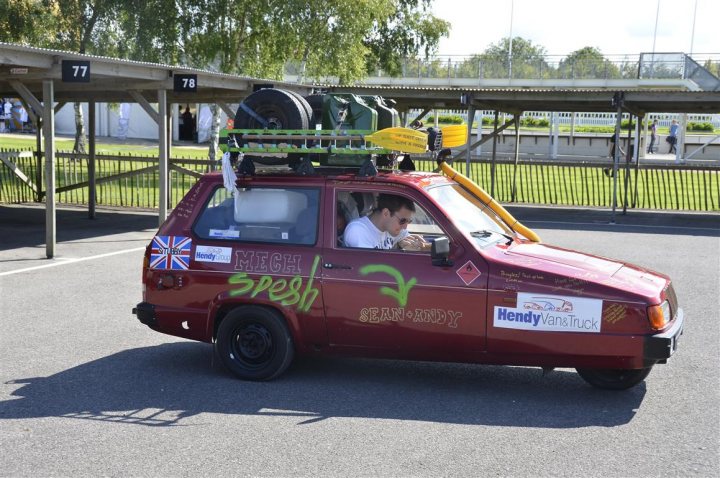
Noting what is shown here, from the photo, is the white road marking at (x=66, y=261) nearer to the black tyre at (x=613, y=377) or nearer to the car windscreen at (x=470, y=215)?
the car windscreen at (x=470, y=215)

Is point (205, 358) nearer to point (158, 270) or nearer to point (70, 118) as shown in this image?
point (158, 270)

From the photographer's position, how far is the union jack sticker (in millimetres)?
6871

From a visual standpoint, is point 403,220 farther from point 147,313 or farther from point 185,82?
point 185,82

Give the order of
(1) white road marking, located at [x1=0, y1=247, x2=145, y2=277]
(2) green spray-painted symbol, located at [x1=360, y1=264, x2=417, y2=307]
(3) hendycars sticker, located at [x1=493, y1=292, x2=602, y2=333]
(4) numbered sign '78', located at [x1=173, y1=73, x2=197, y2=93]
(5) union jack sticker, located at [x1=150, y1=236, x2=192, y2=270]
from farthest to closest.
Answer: (4) numbered sign '78', located at [x1=173, y1=73, x2=197, y2=93], (1) white road marking, located at [x1=0, y1=247, x2=145, y2=277], (5) union jack sticker, located at [x1=150, y1=236, x2=192, y2=270], (2) green spray-painted symbol, located at [x1=360, y1=264, x2=417, y2=307], (3) hendycars sticker, located at [x1=493, y1=292, x2=602, y2=333]

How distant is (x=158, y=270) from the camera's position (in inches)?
274

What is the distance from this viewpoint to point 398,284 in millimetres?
6355

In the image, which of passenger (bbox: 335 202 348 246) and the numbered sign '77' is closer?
passenger (bbox: 335 202 348 246)

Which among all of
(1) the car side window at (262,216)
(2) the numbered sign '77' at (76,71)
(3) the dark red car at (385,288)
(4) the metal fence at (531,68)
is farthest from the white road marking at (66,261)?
(4) the metal fence at (531,68)

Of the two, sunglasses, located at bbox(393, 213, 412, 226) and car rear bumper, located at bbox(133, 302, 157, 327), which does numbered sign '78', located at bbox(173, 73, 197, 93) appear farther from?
sunglasses, located at bbox(393, 213, 412, 226)

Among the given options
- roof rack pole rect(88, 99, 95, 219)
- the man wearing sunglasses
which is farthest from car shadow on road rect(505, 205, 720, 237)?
the man wearing sunglasses

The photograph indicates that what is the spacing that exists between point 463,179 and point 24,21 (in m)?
23.5

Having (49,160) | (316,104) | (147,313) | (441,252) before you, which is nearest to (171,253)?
(147,313)

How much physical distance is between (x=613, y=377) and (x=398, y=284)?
1.80m

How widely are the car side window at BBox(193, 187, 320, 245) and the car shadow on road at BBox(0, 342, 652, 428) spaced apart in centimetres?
112
